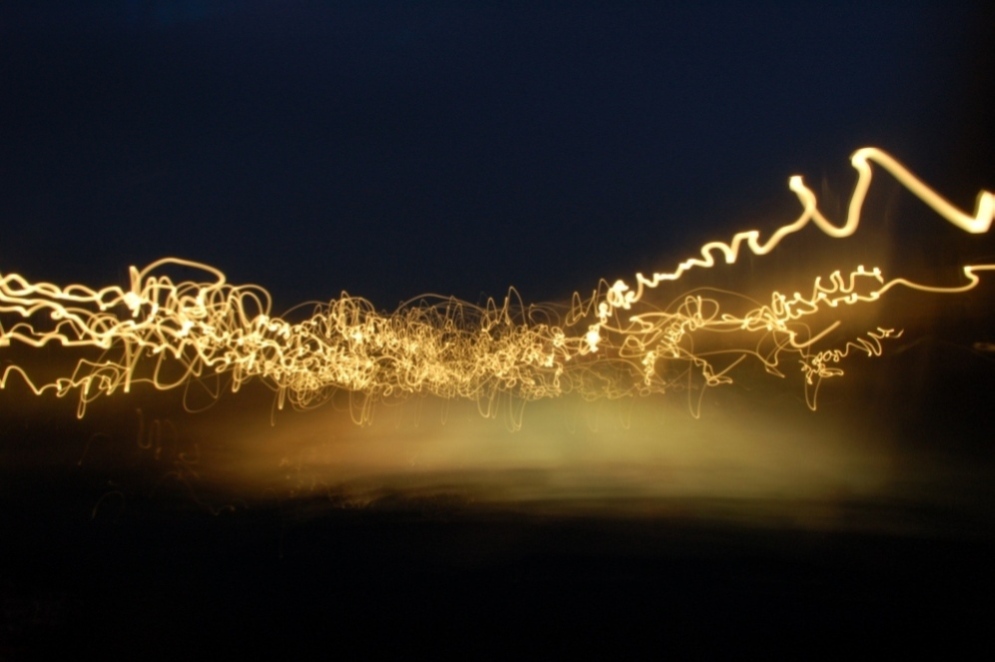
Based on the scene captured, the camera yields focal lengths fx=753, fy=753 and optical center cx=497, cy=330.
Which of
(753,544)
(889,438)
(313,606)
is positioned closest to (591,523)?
(753,544)

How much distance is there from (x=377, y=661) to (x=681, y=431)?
2.91m

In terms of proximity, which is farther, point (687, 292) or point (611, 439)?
point (687, 292)

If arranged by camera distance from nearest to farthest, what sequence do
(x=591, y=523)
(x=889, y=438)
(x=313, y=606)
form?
(x=313, y=606)
(x=591, y=523)
(x=889, y=438)

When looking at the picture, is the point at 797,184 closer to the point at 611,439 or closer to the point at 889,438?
the point at 889,438

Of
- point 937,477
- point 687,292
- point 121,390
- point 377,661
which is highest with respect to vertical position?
point 687,292

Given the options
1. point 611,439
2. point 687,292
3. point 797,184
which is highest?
point 797,184

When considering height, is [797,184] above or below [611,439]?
above

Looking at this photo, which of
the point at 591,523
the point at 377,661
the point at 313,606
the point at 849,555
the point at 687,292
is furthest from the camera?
the point at 687,292

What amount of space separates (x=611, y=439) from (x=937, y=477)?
1.92m

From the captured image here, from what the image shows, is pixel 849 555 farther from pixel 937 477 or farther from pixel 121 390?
pixel 121 390

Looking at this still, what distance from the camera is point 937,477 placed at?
164 inches

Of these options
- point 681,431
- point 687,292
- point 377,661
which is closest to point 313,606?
point 377,661

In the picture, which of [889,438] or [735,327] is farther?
[735,327]

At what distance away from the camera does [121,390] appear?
17.0 feet
